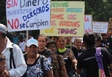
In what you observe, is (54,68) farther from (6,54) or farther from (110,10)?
(110,10)

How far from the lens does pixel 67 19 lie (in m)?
9.39

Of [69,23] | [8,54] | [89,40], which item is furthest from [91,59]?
[69,23]

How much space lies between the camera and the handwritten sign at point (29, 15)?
7156 mm

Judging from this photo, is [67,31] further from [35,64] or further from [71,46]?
[35,64]

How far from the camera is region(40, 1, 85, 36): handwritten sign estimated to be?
29.4ft

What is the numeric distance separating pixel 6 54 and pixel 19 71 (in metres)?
0.25

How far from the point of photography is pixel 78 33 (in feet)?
29.5

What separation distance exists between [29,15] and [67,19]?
2.39m

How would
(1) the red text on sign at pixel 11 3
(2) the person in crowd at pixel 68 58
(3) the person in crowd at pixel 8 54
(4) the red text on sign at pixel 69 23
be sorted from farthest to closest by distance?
1. (4) the red text on sign at pixel 69 23
2. (1) the red text on sign at pixel 11 3
3. (2) the person in crowd at pixel 68 58
4. (3) the person in crowd at pixel 8 54

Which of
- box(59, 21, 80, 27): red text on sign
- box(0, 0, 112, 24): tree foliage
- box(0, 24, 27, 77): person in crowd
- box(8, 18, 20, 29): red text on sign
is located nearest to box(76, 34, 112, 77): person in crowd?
box(0, 24, 27, 77): person in crowd

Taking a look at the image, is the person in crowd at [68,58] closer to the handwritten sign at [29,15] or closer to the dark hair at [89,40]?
the handwritten sign at [29,15]

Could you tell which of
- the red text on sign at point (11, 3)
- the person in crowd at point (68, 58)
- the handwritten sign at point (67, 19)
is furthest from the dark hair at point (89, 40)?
the handwritten sign at point (67, 19)

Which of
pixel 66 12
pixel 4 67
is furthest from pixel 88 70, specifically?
pixel 66 12

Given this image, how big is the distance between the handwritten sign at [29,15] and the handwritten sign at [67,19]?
1.63 meters
